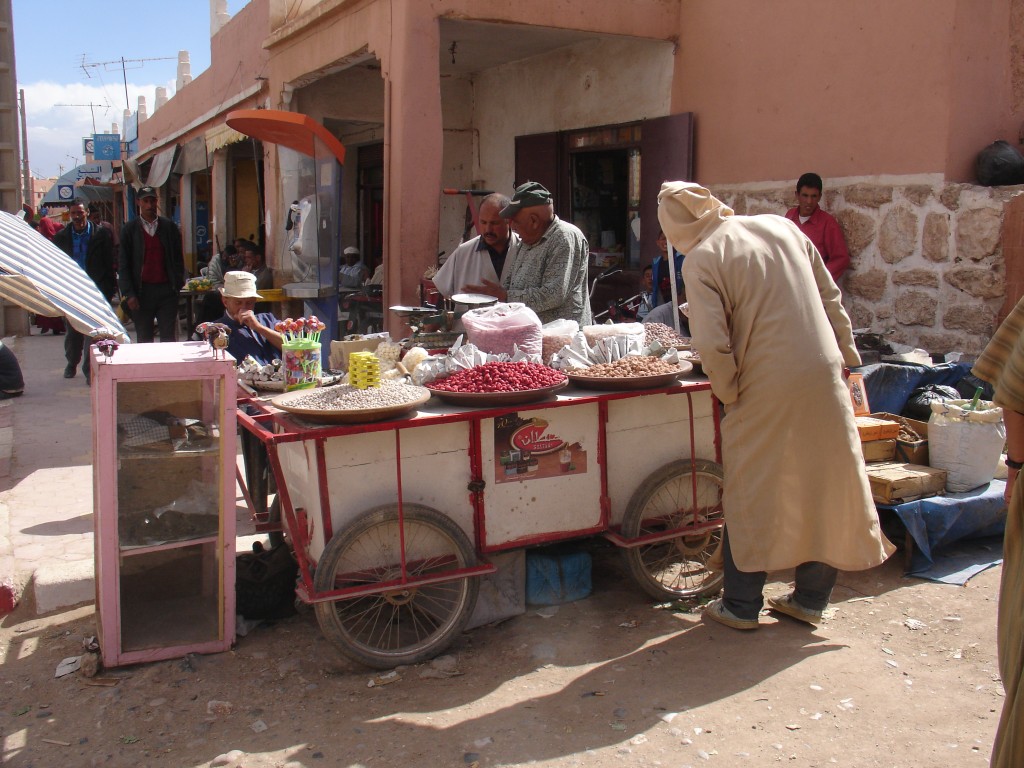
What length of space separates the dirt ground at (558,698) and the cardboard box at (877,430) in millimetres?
1093

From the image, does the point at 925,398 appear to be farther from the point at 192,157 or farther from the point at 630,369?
the point at 192,157

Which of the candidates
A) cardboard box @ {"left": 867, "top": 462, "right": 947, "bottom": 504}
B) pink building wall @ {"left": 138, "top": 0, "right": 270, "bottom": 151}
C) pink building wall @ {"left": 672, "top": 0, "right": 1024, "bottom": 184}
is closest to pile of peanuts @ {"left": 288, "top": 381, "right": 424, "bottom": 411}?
cardboard box @ {"left": 867, "top": 462, "right": 947, "bottom": 504}

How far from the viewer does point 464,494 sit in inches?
152

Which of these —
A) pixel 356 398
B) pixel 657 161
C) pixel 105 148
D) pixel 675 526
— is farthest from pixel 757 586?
pixel 105 148

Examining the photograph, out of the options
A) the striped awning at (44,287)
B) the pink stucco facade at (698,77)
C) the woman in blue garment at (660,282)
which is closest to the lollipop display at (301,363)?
the striped awning at (44,287)

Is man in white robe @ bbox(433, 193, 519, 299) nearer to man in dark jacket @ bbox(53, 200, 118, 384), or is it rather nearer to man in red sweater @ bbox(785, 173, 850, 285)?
man in red sweater @ bbox(785, 173, 850, 285)

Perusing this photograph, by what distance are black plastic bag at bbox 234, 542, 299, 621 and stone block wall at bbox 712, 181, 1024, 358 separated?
4754 millimetres

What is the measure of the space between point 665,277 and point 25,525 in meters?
5.27

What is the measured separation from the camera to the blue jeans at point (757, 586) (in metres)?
3.91

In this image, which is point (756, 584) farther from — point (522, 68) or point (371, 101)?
point (371, 101)

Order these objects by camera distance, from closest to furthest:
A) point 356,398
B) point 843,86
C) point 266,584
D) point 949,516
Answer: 1. point 356,398
2. point 266,584
3. point 949,516
4. point 843,86

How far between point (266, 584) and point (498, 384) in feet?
4.60

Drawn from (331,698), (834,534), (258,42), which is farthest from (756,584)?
(258,42)

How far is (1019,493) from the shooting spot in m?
2.18
